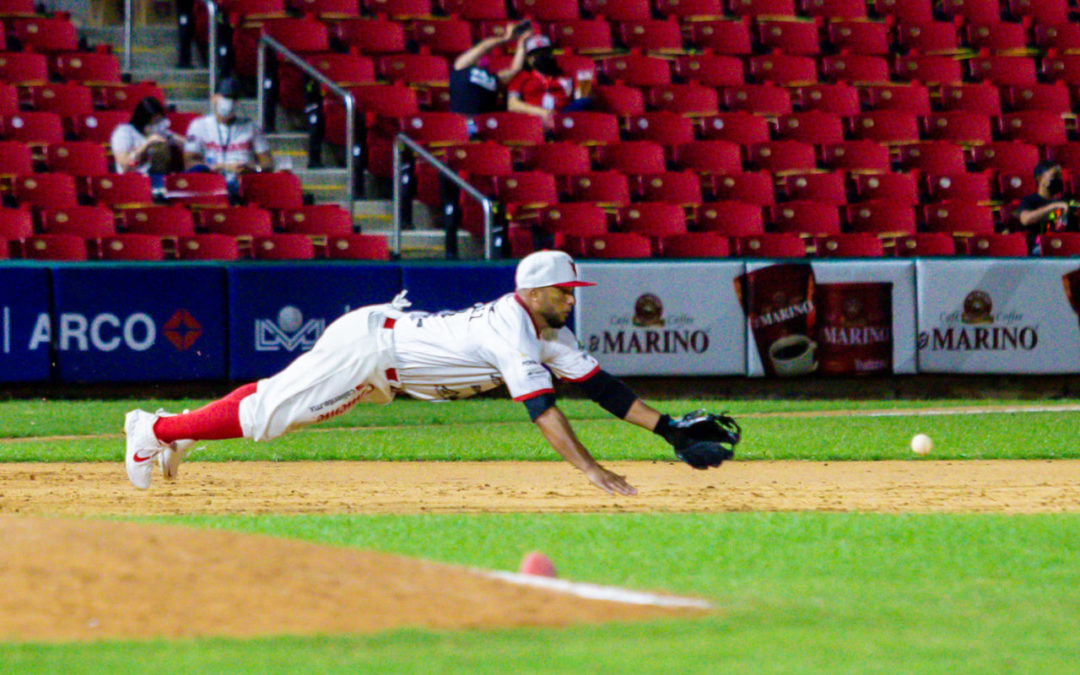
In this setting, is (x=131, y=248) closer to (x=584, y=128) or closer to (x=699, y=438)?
(x=584, y=128)

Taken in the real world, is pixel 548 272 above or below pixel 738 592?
above


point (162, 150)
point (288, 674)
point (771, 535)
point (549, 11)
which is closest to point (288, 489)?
point (771, 535)

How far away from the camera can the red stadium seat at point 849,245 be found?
51.7 ft

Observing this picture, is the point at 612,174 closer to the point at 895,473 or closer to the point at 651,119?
the point at 651,119

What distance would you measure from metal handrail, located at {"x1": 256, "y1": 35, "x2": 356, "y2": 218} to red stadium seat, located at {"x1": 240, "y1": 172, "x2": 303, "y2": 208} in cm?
64

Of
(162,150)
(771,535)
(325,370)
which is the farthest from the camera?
(162,150)

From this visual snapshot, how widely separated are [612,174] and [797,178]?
7.88ft

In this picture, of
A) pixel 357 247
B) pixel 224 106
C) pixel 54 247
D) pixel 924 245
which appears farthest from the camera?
pixel 924 245

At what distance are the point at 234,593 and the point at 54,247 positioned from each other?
995cm

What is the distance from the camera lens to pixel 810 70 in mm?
19078

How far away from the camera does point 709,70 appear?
61.6 feet

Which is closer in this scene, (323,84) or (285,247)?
(285,247)

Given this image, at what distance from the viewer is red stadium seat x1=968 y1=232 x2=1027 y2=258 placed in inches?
626

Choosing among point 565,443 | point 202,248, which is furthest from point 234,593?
point 202,248
